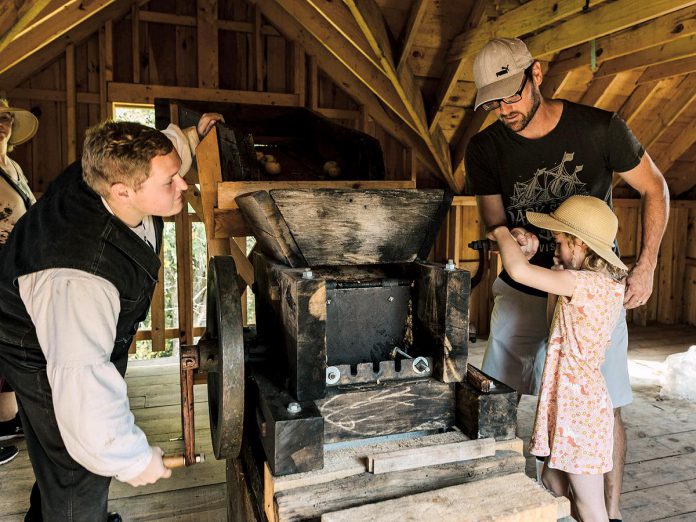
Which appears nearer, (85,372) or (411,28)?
(85,372)

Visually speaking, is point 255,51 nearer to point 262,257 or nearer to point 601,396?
point 262,257

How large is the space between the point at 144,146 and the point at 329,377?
0.84 metres

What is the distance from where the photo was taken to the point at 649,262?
2000 millimetres

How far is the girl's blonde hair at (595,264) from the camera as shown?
1.84 metres

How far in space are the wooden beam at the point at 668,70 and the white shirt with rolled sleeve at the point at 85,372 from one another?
452 centimetres

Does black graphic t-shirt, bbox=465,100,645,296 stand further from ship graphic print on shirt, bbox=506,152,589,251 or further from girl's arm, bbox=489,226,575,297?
girl's arm, bbox=489,226,575,297

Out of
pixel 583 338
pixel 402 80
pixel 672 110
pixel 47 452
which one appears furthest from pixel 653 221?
pixel 672 110

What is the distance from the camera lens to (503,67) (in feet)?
6.56

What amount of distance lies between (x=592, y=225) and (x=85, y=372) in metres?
1.57

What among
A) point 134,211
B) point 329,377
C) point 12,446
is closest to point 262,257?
point 134,211

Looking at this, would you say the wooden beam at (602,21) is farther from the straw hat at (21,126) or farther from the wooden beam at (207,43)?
the straw hat at (21,126)

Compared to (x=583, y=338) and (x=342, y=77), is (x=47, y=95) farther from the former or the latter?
(x=583, y=338)

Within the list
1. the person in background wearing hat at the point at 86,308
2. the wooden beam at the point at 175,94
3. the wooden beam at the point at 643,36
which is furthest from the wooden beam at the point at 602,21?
the person in background wearing hat at the point at 86,308

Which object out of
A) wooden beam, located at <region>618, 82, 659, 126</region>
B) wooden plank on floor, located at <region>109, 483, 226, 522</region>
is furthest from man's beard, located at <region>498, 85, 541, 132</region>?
wooden beam, located at <region>618, 82, 659, 126</region>
